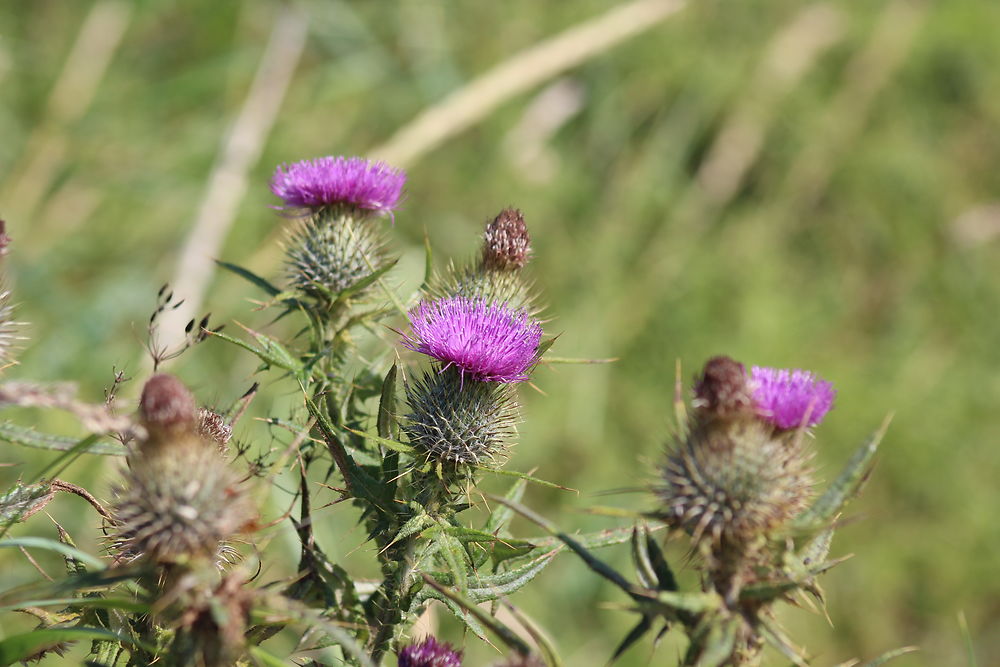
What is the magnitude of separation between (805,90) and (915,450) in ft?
8.95

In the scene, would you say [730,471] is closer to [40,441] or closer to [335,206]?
[40,441]

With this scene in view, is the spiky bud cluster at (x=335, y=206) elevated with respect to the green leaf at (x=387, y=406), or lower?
elevated

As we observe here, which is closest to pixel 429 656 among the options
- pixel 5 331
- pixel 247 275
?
pixel 247 275

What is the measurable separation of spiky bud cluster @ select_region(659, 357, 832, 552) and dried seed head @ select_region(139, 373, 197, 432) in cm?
81

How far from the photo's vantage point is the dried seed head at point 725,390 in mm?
1587

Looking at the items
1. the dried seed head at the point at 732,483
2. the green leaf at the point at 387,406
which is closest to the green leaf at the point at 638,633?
the dried seed head at the point at 732,483

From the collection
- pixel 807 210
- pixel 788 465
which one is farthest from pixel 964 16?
pixel 788 465

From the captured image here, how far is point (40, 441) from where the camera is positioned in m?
1.50

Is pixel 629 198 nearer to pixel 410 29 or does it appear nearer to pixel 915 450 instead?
pixel 410 29

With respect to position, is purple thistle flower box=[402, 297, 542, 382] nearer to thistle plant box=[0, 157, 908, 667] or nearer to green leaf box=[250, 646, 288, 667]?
thistle plant box=[0, 157, 908, 667]

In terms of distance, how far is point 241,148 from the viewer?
481cm

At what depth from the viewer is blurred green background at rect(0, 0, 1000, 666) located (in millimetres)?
4684

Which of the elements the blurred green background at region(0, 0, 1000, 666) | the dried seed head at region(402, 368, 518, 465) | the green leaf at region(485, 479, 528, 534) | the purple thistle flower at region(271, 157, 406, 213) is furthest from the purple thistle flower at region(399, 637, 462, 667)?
the blurred green background at region(0, 0, 1000, 666)

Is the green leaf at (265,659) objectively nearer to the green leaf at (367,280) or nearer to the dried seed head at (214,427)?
the dried seed head at (214,427)
